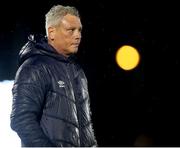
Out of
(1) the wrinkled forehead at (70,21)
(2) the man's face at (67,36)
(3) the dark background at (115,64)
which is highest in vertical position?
(1) the wrinkled forehead at (70,21)

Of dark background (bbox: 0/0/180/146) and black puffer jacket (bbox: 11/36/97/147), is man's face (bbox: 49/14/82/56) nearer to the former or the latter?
black puffer jacket (bbox: 11/36/97/147)

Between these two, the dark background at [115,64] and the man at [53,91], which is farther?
the dark background at [115,64]

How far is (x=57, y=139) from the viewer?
222 centimetres

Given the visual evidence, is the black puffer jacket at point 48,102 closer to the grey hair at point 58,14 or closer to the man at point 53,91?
the man at point 53,91

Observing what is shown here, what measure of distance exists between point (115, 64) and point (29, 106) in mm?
3919

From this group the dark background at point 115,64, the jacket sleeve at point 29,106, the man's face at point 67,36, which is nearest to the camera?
the jacket sleeve at point 29,106

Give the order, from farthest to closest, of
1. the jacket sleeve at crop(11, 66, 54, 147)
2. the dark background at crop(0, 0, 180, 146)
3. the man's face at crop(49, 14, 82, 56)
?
the dark background at crop(0, 0, 180, 146) → the man's face at crop(49, 14, 82, 56) → the jacket sleeve at crop(11, 66, 54, 147)

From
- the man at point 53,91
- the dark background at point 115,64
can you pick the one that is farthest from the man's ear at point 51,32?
the dark background at point 115,64

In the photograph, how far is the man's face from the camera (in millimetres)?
2393

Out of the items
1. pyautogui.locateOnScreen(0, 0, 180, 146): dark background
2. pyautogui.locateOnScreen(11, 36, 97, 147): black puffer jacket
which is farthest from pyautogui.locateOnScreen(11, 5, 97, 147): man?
pyautogui.locateOnScreen(0, 0, 180, 146): dark background

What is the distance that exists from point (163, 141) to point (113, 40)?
5.97ft

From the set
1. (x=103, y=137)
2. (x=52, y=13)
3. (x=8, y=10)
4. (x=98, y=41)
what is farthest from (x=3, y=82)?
(x=52, y=13)

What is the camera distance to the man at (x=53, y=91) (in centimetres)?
215

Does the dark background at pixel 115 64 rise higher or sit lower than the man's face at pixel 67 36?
lower
